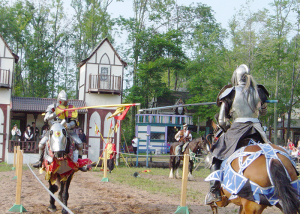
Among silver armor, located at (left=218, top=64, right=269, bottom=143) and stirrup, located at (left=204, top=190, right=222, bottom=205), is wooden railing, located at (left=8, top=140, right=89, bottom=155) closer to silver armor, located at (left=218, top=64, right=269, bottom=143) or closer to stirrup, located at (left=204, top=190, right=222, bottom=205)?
stirrup, located at (left=204, top=190, right=222, bottom=205)

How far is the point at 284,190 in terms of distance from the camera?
378 cm

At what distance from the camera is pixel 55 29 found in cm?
3703

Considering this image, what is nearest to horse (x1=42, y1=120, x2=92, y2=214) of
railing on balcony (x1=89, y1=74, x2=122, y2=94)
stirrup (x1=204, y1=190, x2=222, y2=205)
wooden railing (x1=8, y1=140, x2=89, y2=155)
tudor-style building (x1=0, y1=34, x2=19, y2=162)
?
stirrup (x1=204, y1=190, x2=222, y2=205)

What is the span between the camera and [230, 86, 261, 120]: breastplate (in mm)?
4969

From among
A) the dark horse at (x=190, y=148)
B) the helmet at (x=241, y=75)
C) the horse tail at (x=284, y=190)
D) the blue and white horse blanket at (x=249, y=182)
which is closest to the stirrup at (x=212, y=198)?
the blue and white horse blanket at (x=249, y=182)

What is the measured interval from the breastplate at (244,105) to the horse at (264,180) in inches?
29.4

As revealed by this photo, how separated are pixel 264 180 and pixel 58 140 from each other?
4.18m

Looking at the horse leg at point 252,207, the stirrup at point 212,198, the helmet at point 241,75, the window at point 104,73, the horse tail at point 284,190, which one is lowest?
the stirrup at point 212,198

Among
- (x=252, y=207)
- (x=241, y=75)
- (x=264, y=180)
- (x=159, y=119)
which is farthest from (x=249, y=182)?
(x=159, y=119)

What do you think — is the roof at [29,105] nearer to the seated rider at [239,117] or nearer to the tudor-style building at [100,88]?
the tudor-style building at [100,88]

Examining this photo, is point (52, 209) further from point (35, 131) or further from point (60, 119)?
point (35, 131)

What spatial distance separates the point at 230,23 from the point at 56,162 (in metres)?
27.2

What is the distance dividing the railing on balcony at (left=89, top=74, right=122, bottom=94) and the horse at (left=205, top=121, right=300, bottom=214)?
1895cm

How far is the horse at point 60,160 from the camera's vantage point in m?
6.85
